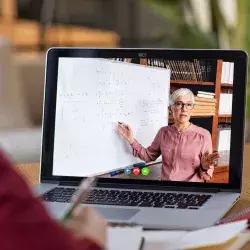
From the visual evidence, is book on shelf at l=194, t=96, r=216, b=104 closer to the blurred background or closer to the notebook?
the notebook

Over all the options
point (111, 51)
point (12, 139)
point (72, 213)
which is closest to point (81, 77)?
point (111, 51)

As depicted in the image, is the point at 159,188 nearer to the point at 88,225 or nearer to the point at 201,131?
the point at 201,131

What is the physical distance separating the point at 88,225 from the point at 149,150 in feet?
1.36

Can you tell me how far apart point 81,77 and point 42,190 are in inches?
7.5

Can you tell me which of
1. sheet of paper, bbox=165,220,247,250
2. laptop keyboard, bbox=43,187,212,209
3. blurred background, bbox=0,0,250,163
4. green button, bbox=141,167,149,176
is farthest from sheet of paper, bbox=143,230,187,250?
blurred background, bbox=0,0,250,163

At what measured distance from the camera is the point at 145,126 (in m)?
1.01

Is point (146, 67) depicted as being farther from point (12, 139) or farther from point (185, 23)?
point (185, 23)

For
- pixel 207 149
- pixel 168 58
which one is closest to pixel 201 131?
pixel 207 149

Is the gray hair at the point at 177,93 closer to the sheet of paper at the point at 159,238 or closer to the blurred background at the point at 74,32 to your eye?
the sheet of paper at the point at 159,238

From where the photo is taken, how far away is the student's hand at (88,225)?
583 millimetres

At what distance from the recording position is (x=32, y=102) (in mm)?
Answer: 3334

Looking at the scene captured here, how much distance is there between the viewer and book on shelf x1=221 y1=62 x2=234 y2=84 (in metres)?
1.00

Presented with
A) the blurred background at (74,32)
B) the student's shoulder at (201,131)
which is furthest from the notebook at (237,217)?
the blurred background at (74,32)

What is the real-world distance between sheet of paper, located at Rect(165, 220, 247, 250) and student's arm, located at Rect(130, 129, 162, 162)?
0.27 meters
